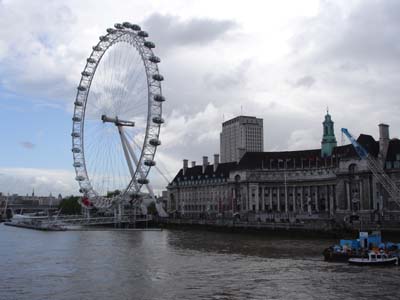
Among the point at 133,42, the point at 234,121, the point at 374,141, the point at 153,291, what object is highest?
the point at 234,121

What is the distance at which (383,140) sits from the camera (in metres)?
80.4

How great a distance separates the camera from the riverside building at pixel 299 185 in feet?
263

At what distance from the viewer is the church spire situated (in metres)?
102

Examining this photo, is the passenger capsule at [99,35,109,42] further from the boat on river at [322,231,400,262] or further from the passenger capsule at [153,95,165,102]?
the boat on river at [322,231,400,262]

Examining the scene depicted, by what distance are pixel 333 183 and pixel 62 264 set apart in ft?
214

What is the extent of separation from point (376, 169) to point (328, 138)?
25.8 meters

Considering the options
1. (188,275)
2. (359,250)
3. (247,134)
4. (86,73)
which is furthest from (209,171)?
(188,275)

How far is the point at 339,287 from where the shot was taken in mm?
28047

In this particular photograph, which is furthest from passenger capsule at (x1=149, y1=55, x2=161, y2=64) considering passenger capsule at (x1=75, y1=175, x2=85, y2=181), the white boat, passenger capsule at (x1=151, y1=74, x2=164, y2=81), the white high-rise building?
the white high-rise building

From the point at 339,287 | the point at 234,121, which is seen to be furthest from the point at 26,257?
the point at 234,121

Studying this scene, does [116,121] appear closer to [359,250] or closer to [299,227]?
[299,227]

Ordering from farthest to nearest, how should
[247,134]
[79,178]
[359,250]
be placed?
1. [247,134]
2. [79,178]
3. [359,250]

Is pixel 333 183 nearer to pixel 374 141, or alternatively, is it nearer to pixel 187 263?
pixel 374 141

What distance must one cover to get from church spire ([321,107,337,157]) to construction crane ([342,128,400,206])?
21319 millimetres
